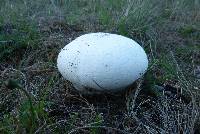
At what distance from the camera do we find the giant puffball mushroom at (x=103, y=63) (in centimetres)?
200

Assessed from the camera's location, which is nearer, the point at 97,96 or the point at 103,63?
the point at 103,63

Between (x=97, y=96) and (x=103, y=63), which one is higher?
(x=103, y=63)

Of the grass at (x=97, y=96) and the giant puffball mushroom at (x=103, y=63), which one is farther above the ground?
the giant puffball mushroom at (x=103, y=63)

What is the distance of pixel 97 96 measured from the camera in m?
2.21

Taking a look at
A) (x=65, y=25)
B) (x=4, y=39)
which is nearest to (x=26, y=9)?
(x=65, y=25)

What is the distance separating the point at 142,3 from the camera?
3584mm

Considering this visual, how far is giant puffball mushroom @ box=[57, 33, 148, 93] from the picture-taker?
2.00 metres

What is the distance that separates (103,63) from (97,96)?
301 mm

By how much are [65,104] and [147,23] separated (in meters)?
1.61

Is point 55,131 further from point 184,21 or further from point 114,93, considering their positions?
point 184,21

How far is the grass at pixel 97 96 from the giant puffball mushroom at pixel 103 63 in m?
0.10

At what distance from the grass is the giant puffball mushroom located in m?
0.10

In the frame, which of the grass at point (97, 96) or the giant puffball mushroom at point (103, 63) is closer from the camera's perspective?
the grass at point (97, 96)

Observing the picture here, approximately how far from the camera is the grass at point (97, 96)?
73.6 inches
